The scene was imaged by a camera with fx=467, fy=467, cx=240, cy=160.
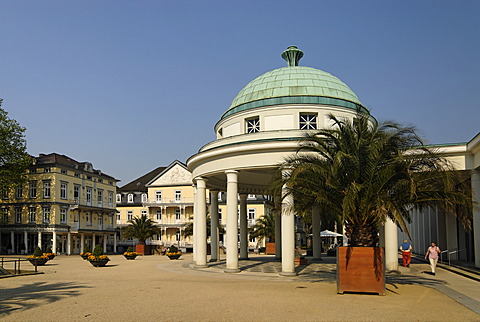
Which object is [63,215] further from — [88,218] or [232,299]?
[232,299]

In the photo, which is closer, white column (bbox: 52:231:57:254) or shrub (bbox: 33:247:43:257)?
shrub (bbox: 33:247:43:257)

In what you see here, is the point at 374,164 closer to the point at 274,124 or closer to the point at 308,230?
the point at 274,124

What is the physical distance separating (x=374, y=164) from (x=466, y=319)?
562cm

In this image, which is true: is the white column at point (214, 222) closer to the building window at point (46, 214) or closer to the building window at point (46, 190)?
the building window at point (46, 214)

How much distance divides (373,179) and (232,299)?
233 inches

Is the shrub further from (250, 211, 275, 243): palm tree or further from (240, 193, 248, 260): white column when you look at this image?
(250, 211, 275, 243): palm tree

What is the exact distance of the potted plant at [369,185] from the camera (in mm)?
14789

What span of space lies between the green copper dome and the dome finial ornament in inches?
53.5

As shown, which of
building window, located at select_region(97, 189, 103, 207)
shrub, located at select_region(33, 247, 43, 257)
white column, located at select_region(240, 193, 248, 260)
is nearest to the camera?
shrub, located at select_region(33, 247, 43, 257)

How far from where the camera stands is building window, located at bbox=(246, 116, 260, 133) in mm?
25438

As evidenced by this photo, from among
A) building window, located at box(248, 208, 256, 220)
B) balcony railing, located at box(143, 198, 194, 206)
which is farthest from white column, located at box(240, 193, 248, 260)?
balcony railing, located at box(143, 198, 194, 206)

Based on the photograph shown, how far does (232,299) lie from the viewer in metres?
13.8

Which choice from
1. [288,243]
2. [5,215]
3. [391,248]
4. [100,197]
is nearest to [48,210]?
[5,215]

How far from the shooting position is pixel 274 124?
80.4 ft
